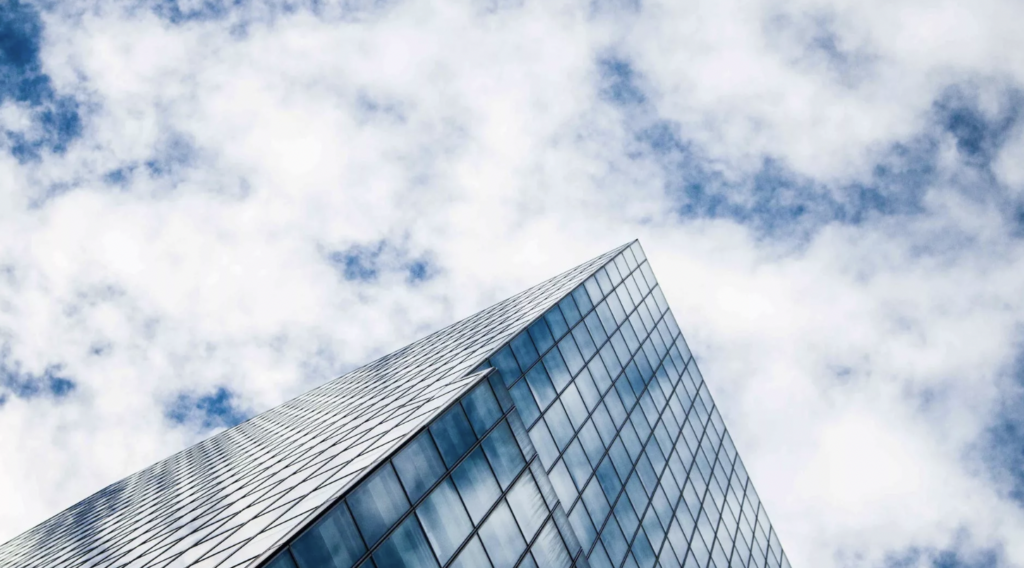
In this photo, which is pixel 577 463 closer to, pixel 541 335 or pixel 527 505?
pixel 541 335

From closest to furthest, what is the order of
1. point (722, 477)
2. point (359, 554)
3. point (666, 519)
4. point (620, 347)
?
point (359, 554), point (666, 519), point (620, 347), point (722, 477)

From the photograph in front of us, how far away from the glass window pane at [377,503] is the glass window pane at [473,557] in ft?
7.31

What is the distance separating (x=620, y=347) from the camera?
1614 inches

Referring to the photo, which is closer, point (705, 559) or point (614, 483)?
point (614, 483)

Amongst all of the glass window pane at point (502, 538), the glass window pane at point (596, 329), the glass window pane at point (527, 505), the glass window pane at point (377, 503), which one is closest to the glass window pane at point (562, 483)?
the glass window pane at point (527, 505)

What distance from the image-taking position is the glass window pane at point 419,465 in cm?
1772

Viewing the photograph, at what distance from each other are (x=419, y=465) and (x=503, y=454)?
14.6 feet

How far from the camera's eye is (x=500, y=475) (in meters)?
21.5

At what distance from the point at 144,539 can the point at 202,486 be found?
773 cm

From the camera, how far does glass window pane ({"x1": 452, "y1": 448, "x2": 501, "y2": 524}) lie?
1939cm

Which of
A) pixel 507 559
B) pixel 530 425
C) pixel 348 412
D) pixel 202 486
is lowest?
pixel 202 486

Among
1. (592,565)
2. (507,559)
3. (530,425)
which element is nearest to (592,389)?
(530,425)

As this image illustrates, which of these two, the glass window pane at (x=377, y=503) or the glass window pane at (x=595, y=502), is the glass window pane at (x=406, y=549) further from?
the glass window pane at (x=595, y=502)

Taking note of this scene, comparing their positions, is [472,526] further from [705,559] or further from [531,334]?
[705,559]
